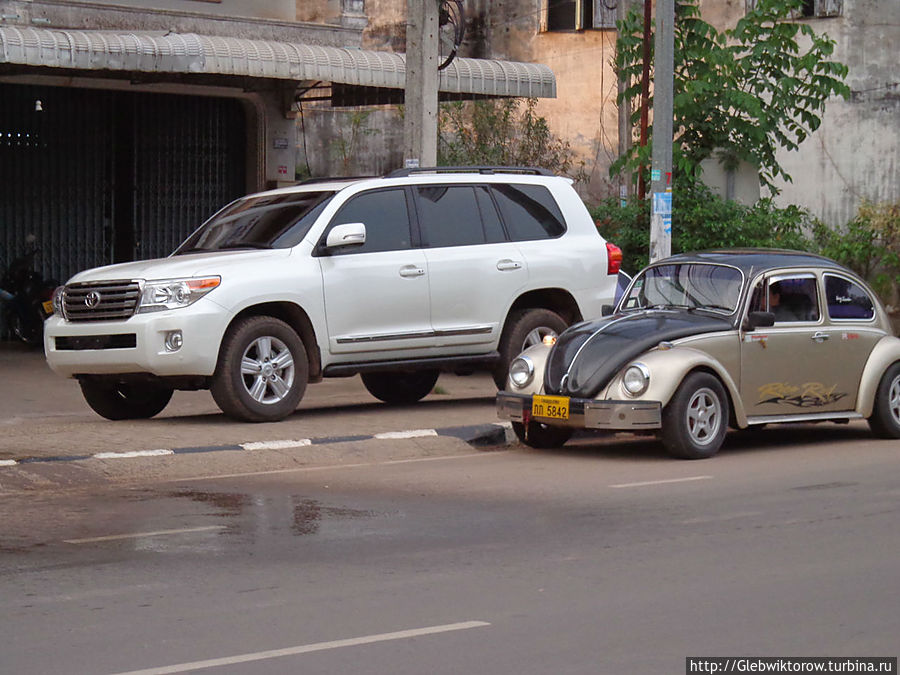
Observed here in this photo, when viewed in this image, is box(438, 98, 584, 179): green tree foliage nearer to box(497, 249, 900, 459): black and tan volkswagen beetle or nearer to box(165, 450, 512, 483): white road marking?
box(497, 249, 900, 459): black and tan volkswagen beetle

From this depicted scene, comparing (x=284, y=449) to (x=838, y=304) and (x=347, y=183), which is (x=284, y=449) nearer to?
(x=347, y=183)

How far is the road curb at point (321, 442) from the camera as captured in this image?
11.1 metres

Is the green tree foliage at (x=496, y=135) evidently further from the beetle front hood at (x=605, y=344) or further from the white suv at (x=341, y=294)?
the beetle front hood at (x=605, y=344)

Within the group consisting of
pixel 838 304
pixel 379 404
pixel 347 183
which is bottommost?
pixel 379 404

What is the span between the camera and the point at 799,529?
848 centimetres

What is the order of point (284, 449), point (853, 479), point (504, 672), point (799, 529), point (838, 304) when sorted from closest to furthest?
point (504, 672) < point (799, 529) < point (853, 479) < point (284, 449) < point (838, 304)

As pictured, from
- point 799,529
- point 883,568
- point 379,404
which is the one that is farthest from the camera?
point 379,404

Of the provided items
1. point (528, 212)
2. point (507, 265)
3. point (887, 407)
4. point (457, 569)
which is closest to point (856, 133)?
point (528, 212)

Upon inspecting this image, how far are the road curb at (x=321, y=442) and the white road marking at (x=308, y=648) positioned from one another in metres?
5.51

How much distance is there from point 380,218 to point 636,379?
354 cm

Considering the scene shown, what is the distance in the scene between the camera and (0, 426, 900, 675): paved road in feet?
19.2

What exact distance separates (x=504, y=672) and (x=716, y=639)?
38.0 inches

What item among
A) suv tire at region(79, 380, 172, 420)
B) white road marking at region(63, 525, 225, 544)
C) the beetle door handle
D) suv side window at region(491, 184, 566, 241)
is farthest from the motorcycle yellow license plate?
suv tire at region(79, 380, 172, 420)

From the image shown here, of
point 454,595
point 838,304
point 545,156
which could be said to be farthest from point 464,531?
point 545,156
